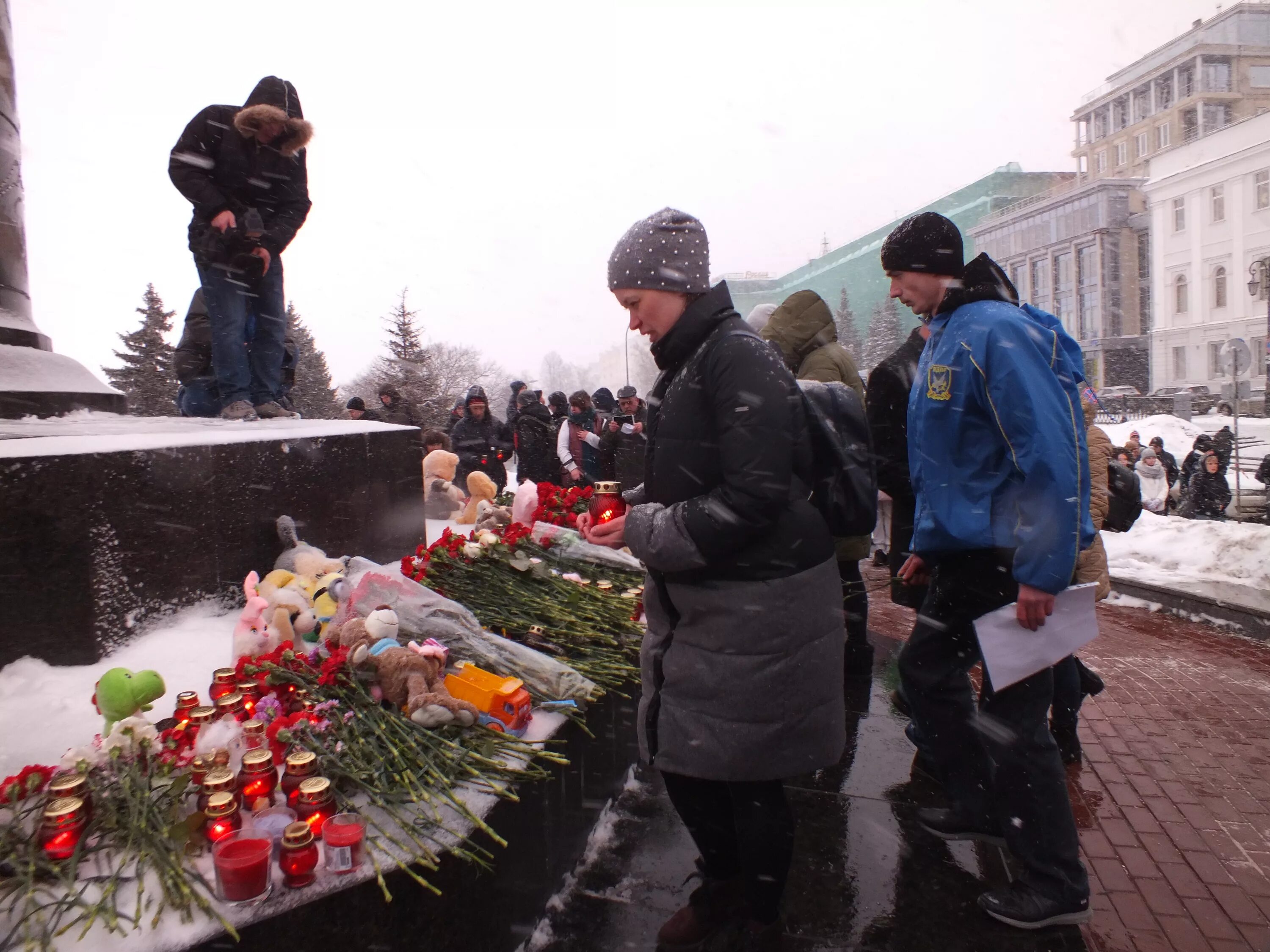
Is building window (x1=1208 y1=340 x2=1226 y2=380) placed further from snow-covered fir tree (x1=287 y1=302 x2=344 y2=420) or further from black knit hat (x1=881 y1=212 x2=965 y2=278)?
black knit hat (x1=881 y1=212 x2=965 y2=278)

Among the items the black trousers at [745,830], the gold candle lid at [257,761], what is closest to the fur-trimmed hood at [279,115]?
the gold candle lid at [257,761]

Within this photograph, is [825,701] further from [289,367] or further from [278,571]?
[289,367]

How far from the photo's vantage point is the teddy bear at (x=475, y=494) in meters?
5.49

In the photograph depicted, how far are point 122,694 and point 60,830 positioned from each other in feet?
1.65

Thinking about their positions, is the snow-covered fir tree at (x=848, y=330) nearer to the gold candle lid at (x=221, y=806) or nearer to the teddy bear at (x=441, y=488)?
the teddy bear at (x=441, y=488)

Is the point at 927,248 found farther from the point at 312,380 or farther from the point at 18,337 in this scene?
the point at 312,380

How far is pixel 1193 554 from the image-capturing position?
683cm

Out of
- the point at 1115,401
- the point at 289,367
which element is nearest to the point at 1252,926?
the point at 289,367

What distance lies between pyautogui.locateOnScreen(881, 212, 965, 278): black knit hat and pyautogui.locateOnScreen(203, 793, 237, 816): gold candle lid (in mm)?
2335

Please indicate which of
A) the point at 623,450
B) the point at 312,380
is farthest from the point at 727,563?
the point at 312,380

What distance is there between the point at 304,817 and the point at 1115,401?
39.5m

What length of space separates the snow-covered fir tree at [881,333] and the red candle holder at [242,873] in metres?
54.4

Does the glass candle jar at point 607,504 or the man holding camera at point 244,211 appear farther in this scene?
the man holding camera at point 244,211

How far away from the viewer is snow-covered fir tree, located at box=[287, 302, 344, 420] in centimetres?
2498
